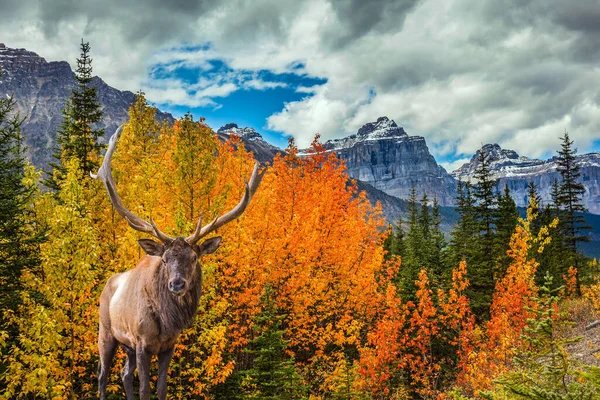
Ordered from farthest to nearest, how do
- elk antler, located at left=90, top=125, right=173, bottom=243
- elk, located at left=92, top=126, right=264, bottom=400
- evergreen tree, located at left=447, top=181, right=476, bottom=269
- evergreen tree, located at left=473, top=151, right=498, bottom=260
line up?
evergreen tree, located at left=473, top=151, right=498, bottom=260
evergreen tree, located at left=447, top=181, right=476, bottom=269
elk antler, located at left=90, top=125, right=173, bottom=243
elk, located at left=92, top=126, right=264, bottom=400

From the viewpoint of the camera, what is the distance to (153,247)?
5.84 meters

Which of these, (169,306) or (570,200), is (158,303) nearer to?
(169,306)

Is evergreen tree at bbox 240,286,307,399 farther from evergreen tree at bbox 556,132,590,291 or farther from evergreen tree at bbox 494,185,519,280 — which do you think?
evergreen tree at bbox 556,132,590,291

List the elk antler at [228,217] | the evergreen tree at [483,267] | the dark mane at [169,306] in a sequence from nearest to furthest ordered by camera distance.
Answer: the dark mane at [169,306]
the elk antler at [228,217]
the evergreen tree at [483,267]

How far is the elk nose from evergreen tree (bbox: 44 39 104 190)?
14.8 metres

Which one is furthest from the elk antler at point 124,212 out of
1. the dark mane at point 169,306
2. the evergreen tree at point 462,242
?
the evergreen tree at point 462,242

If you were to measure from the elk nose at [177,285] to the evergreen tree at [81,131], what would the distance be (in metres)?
14.8

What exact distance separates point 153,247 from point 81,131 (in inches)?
677

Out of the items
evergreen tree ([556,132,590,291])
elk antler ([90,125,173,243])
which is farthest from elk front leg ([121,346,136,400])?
evergreen tree ([556,132,590,291])

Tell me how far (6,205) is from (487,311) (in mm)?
28334

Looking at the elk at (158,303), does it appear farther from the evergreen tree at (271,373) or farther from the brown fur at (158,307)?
the evergreen tree at (271,373)

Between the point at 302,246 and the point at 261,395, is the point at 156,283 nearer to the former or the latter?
the point at 261,395

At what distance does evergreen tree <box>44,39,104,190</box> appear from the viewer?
62.3ft

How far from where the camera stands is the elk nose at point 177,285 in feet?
16.9
